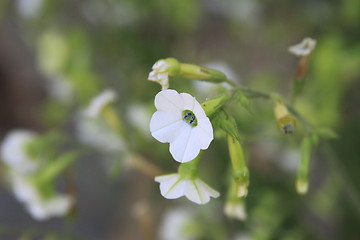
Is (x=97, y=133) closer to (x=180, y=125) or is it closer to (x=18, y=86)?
(x=180, y=125)

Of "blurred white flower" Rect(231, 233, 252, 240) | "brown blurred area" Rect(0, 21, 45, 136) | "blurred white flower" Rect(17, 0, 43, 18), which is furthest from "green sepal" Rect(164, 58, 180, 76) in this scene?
"brown blurred area" Rect(0, 21, 45, 136)

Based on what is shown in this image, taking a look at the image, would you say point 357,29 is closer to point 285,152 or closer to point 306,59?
point 285,152

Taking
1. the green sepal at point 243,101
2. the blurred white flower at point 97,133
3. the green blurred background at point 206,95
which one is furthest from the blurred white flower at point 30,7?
the green sepal at point 243,101

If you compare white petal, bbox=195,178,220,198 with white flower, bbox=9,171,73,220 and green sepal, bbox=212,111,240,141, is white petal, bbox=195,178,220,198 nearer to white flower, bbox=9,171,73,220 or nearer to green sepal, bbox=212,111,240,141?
green sepal, bbox=212,111,240,141

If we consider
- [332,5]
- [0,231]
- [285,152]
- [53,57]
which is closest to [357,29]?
[332,5]

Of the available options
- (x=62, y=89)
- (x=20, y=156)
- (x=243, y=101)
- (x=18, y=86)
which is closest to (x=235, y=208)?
(x=243, y=101)

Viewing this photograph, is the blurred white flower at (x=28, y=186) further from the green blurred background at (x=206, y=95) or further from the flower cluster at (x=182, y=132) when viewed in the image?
the flower cluster at (x=182, y=132)
